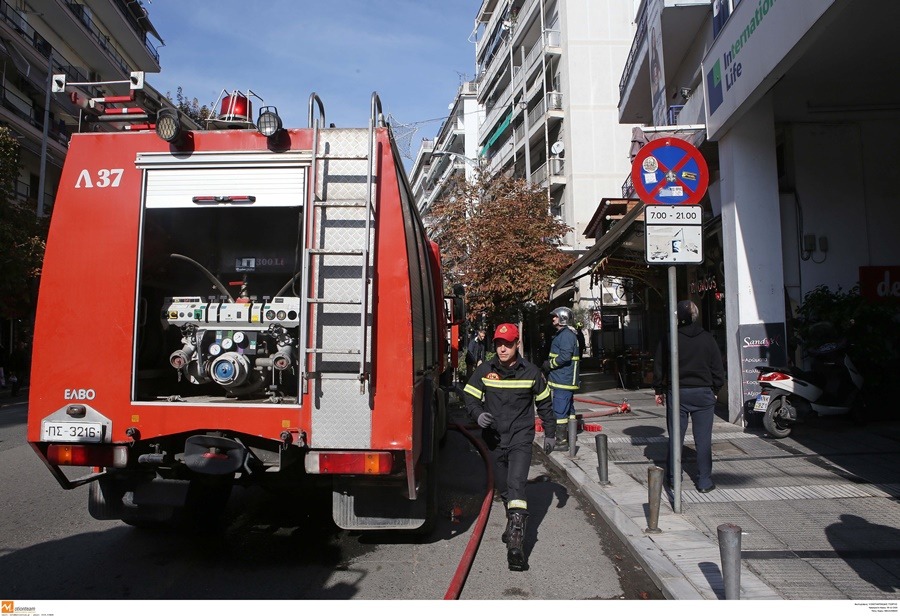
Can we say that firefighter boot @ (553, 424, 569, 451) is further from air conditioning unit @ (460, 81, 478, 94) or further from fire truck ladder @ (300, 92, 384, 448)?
air conditioning unit @ (460, 81, 478, 94)

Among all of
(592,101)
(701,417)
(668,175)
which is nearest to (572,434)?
(701,417)

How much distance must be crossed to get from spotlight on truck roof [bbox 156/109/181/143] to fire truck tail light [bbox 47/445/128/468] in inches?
83.0

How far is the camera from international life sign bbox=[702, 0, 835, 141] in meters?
7.39

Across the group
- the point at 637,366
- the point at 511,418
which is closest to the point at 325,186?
the point at 511,418

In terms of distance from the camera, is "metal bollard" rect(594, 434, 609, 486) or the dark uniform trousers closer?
the dark uniform trousers

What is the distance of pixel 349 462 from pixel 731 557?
2306mm

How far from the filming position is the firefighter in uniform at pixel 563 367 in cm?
886

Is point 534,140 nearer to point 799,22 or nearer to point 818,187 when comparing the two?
point 818,187

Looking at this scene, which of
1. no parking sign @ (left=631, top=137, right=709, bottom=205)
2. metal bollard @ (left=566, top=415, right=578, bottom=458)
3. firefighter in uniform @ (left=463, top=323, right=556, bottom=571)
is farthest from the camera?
metal bollard @ (left=566, top=415, right=578, bottom=458)

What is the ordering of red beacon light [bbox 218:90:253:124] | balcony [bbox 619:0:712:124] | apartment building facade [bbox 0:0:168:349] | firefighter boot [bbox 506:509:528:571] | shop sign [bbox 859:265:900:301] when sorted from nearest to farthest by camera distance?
firefighter boot [bbox 506:509:528:571]
red beacon light [bbox 218:90:253:124]
shop sign [bbox 859:265:900:301]
balcony [bbox 619:0:712:124]
apartment building facade [bbox 0:0:168:349]

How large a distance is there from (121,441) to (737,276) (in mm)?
8515

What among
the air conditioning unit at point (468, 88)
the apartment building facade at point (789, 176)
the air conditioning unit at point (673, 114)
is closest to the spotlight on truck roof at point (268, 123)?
the apartment building facade at point (789, 176)

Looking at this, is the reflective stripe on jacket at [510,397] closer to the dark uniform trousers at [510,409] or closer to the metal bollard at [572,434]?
the dark uniform trousers at [510,409]

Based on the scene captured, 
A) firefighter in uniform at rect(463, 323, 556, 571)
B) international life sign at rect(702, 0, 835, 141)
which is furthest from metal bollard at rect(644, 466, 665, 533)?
international life sign at rect(702, 0, 835, 141)
